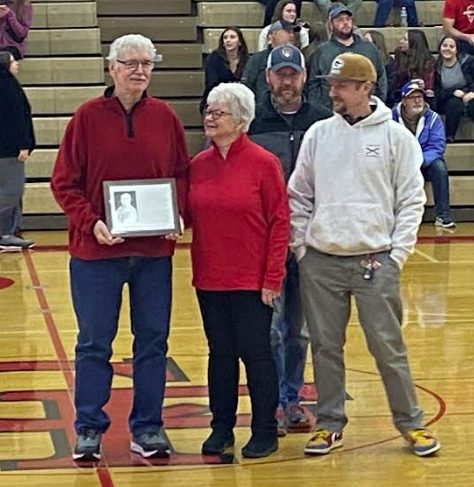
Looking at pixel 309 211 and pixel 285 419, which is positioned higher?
pixel 309 211

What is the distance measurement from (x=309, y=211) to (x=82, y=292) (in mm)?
976

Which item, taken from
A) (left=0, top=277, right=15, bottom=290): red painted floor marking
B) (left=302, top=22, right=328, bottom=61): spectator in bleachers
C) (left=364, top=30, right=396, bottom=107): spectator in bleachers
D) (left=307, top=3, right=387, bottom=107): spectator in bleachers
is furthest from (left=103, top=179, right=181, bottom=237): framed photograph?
(left=364, top=30, right=396, bottom=107): spectator in bleachers

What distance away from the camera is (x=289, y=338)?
5879 millimetres

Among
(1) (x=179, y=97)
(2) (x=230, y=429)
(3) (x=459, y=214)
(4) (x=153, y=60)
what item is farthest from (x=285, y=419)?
(1) (x=179, y=97)

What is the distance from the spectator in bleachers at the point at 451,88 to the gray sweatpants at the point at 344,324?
8.16 metres

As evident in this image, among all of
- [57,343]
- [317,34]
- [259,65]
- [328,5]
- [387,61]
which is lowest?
[57,343]

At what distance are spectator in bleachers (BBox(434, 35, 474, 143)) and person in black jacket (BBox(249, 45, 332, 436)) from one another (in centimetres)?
779

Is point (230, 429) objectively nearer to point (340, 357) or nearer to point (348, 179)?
point (340, 357)

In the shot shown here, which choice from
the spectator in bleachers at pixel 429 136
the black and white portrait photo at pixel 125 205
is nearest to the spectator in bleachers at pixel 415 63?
the spectator in bleachers at pixel 429 136

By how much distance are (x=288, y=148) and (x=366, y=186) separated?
531mm

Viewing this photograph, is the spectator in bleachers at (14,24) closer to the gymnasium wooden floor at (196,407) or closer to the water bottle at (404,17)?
the water bottle at (404,17)

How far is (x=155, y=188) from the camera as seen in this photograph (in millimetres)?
5270

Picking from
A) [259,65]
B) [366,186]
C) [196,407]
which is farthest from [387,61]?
[366,186]

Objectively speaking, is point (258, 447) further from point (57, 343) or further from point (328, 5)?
point (328, 5)
